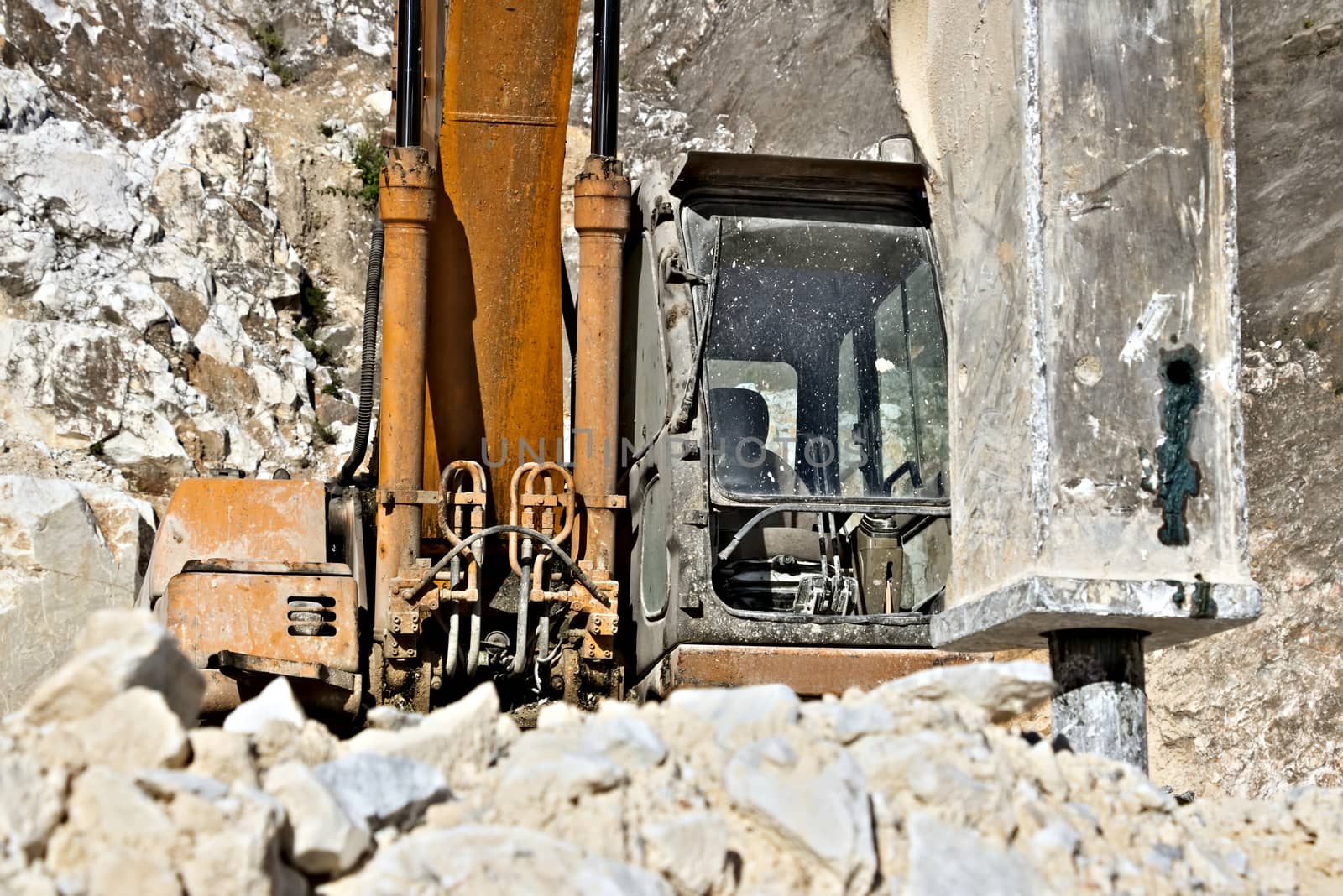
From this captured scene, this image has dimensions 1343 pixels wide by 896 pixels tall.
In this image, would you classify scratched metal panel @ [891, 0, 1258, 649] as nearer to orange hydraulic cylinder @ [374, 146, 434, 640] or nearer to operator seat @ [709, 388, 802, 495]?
operator seat @ [709, 388, 802, 495]

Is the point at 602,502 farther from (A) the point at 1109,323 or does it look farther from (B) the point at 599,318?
(A) the point at 1109,323

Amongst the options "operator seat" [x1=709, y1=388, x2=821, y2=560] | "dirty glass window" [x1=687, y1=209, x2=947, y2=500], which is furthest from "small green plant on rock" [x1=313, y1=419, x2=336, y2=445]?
"operator seat" [x1=709, y1=388, x2=821, y2=560]

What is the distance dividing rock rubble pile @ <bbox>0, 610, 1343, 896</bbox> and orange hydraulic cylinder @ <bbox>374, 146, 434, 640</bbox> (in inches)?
89.7

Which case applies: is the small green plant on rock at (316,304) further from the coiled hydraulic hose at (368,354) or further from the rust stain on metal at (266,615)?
the rust stain on metal at (266,615)

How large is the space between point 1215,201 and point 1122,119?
0.94 ft

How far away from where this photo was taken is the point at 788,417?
524 centimetres

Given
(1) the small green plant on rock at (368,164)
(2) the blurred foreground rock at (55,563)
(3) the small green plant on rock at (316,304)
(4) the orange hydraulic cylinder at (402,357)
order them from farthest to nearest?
1. (1) the small green plant on rock at (368,164)
2. (3) the small green plant on rock at (316,304)
3. (2) the blurred foreground rock at (55,563)
4. (4) the orange hydraulic cylinder at (402,357)

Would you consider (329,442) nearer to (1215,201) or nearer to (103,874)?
(1215,201)

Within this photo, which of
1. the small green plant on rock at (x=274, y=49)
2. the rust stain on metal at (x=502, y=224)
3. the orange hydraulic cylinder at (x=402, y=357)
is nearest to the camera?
the orange hydraulic cylinder at (x=402, y=357)

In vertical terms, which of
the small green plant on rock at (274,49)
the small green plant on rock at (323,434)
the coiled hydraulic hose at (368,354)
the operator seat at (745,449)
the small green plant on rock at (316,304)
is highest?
the small green plant on rock at (274,49)

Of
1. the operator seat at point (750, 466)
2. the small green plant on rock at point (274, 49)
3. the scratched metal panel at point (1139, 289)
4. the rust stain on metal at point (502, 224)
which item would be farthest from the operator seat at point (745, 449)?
the small green plant on rock at point (274, 49)

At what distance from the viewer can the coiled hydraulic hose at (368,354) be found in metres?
5.57

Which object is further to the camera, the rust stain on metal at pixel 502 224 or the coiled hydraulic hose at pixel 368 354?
the rust stain on metal at pixel 502 224

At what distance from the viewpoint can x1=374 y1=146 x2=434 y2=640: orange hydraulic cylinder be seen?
17.6 feet
